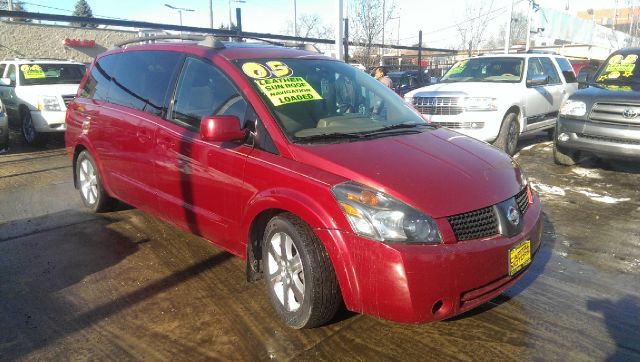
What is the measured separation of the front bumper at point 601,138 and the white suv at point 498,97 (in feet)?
3.40

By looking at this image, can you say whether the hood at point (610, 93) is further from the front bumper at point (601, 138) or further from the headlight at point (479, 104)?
the headlight at point (479, 104)

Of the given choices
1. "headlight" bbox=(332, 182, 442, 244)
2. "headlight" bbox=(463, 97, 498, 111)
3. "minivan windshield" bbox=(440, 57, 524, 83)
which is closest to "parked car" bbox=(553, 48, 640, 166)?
"headlight" bbox=(463, 97, 498, 111)

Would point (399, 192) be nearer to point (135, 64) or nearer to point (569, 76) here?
point (135, 64)

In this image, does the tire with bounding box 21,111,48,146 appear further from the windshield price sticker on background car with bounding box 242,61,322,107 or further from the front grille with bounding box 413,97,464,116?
the windshield price sticker on background car with bounding box 242,61,322,107

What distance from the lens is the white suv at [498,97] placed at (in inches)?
306

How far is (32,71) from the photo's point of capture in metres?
10.5

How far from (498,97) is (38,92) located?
859cm

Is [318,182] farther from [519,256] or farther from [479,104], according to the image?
[479,104]

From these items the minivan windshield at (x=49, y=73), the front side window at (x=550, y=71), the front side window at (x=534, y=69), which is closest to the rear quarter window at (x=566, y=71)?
the front side window at (x=550, y=71)

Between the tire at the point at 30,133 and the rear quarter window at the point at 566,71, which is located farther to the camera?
the rear quarter window at the point at 566,71

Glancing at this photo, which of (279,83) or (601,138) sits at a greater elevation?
(279,83)

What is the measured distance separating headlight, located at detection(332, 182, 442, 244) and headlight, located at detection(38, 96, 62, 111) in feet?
29.2

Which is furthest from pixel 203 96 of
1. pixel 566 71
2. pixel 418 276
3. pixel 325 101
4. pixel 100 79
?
pixel 566 71

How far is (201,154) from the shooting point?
3594mm
